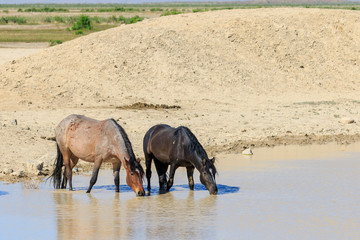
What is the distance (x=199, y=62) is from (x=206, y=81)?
171 centimetres

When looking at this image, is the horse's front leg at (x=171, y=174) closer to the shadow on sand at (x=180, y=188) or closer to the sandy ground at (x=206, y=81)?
the shadow on sand at (x=180, y=188)

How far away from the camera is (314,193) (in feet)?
42.7

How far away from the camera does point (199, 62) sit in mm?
30141

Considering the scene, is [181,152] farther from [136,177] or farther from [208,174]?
[136,177]

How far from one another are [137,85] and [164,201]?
1542 cm

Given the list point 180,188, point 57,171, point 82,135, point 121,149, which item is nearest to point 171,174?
point 180,188

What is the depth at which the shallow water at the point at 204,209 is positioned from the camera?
391 inches

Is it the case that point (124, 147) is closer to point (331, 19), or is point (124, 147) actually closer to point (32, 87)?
point (32, 87)

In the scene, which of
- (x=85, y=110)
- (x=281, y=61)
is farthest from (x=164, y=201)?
(x=281, y=61)

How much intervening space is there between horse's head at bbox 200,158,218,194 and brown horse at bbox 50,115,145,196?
1054 millimetres

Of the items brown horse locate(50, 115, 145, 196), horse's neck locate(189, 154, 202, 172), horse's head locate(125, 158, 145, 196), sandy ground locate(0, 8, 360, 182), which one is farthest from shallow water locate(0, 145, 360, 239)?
sandy ground locate(0, 8, 360, 182)

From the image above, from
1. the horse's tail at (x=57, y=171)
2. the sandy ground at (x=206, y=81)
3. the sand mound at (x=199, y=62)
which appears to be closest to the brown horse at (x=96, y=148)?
the horse's tail at (x=57, y=171)

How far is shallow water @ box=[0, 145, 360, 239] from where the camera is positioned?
9.92 m

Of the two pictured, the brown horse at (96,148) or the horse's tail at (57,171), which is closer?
the brown horse at (96,148)
